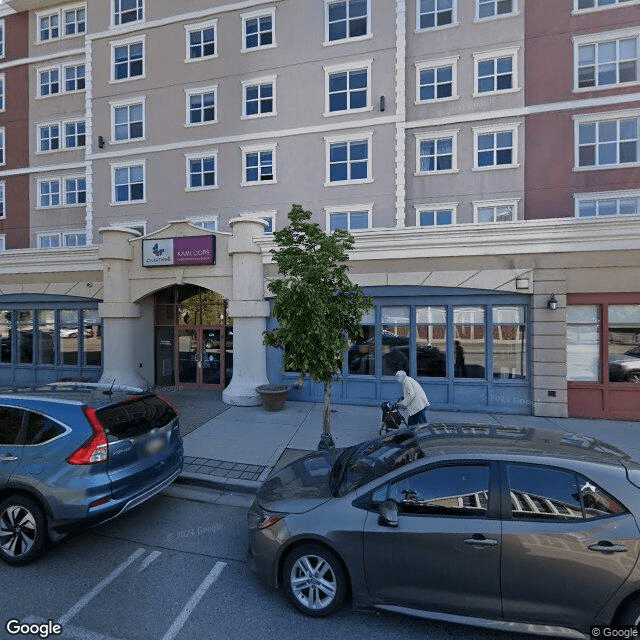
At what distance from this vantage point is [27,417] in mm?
3990

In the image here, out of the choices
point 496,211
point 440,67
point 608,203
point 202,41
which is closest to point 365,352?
point 496,211

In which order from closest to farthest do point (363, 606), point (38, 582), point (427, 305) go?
1. point (363, 606)
2. point (38, 582)
3. point (427, 305)

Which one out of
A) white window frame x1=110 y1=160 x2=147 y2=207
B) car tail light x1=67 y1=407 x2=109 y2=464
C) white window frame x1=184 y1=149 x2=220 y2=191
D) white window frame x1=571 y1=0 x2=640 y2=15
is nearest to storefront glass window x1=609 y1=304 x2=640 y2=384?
car tail light x1=67 y1=407 x2=109 y2=464

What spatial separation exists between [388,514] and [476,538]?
66 centimetres

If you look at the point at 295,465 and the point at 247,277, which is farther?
the point at 247,277

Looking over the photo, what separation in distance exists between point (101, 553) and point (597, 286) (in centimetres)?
1109

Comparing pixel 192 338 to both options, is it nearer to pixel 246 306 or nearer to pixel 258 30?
pixel 246 306

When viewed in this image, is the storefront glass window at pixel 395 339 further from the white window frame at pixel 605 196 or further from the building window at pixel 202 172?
the building window at pixel 202 172

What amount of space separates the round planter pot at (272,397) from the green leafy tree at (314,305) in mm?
3333

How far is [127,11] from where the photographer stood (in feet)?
56.0

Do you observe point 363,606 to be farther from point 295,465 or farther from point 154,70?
point 154,70

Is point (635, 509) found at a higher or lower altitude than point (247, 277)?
lower

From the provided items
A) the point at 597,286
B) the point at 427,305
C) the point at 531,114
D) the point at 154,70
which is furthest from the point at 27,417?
the point at 154,70

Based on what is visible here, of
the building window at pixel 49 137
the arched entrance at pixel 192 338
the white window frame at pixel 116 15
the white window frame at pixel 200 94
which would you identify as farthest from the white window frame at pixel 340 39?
the building window at pixel 49 137
